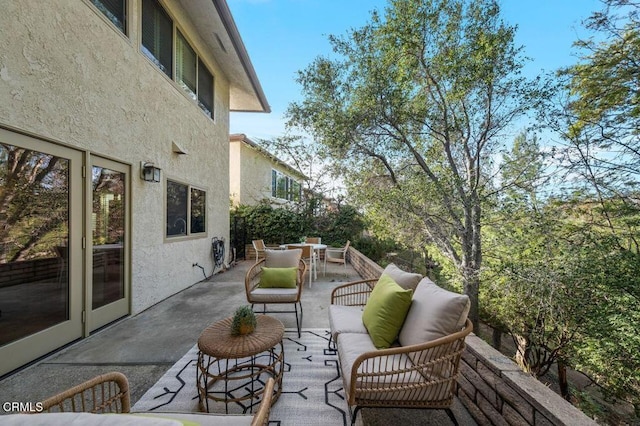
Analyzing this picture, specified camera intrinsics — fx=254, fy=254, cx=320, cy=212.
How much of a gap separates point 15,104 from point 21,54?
484 mm

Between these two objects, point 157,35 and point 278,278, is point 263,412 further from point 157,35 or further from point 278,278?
point 157,35

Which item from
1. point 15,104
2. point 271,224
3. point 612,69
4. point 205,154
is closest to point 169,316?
point 15,104

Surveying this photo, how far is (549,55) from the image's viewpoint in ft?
13.5

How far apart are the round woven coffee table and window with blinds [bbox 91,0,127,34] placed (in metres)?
4.27

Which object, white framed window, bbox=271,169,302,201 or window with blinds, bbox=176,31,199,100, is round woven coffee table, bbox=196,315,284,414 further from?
white framed window, bbox=271,169,302,201

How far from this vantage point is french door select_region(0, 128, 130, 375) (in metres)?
2.39

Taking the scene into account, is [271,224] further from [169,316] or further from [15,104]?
[15,104]

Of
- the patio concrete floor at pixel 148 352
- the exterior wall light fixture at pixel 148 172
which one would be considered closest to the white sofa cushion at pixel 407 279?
the patio concrete floor at pixel 148 352

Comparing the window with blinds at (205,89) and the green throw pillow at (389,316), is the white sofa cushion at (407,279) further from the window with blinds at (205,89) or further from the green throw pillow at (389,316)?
the window with blinds at (205,89)

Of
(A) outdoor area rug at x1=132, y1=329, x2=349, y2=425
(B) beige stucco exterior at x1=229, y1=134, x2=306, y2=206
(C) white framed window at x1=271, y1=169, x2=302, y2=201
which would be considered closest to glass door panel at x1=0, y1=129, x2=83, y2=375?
(A) outdoor area rug at x1=132, y1=329, x2=349, y2=425

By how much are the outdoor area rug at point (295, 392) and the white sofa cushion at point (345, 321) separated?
405mm

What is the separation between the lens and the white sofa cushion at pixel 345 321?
2.24 meters

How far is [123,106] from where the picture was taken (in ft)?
11.7

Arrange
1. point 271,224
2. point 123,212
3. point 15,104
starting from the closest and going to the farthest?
point 15,104
point 123,212
point 271,224
